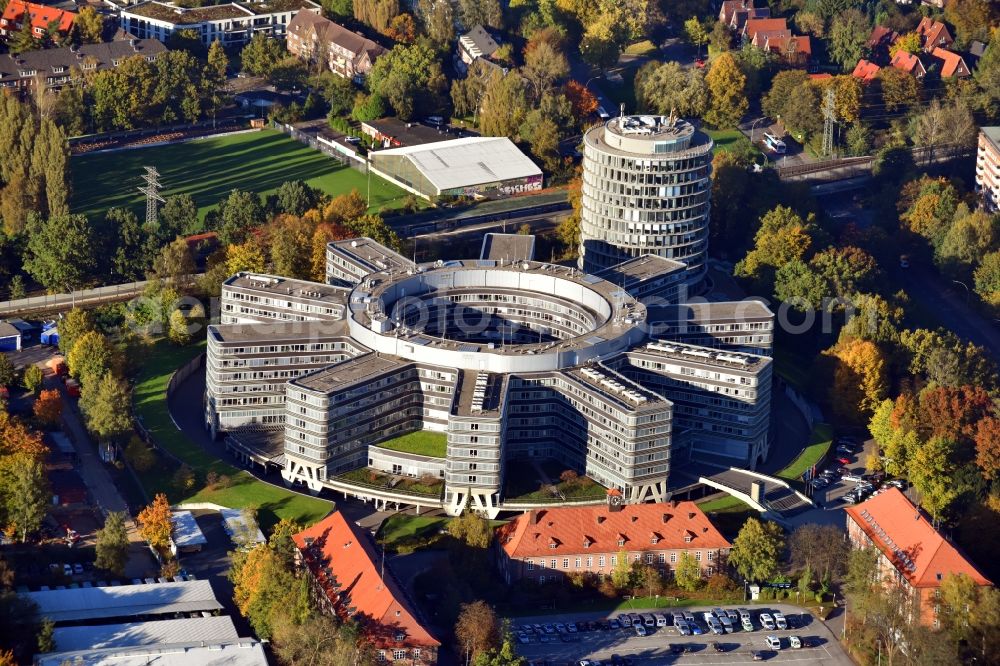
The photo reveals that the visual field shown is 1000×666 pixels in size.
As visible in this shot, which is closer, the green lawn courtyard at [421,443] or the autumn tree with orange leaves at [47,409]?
the green lawn courtyard at [421,443]

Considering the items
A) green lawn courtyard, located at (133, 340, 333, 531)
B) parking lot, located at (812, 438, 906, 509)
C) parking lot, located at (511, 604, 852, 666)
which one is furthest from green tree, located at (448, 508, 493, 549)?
parking lot, located at (812, 438, 906, 509)

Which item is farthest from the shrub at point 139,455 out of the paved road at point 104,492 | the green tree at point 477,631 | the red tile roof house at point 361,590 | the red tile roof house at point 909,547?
the red tile roof house at point 909,547

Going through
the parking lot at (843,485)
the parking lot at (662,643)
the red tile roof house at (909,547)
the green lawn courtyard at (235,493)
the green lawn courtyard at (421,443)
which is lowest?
the parking lot at (662,643)

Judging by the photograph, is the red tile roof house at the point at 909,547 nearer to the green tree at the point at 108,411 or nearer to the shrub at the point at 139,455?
the shrub at the point at 139,455

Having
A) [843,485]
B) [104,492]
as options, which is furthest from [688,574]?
[104,492]

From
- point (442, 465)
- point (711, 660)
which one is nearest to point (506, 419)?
point (442, 465)

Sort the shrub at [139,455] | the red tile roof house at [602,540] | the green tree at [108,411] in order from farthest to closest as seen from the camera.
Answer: the green tree at [108,411], the shrub at [139,455], the red tile roof house at [602,540]
